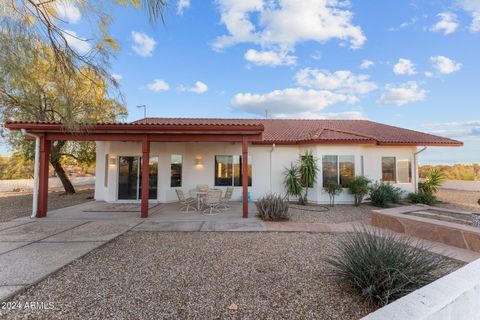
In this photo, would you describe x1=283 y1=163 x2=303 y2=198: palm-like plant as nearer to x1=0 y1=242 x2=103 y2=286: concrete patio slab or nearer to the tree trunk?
x1=0 y1=242 x2=103 y2=286: concrete patio slab

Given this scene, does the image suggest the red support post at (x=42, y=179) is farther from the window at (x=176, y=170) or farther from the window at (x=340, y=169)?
the window at (x=340, y=169)

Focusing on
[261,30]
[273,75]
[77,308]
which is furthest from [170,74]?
[77,308]

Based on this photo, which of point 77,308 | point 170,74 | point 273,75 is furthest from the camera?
point 273,75

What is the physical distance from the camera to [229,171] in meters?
11.9

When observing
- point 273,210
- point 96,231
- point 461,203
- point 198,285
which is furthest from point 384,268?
point 461,203

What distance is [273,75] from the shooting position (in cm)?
1556

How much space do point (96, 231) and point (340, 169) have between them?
10.2 metres

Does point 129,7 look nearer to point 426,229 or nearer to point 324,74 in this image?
point 426,229

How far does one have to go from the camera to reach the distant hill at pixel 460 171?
699 inches

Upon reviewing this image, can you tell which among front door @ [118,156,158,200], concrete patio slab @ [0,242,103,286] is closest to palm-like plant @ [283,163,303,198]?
front door @ [118,156,158,200]

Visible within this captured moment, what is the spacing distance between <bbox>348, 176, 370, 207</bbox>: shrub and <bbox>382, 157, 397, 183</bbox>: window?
6.49ft

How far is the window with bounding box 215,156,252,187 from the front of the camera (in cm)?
1181

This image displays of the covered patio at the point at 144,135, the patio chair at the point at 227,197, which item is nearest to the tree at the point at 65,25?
the covered patio at the point at 144,135

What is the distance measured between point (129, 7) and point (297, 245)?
233 inches
